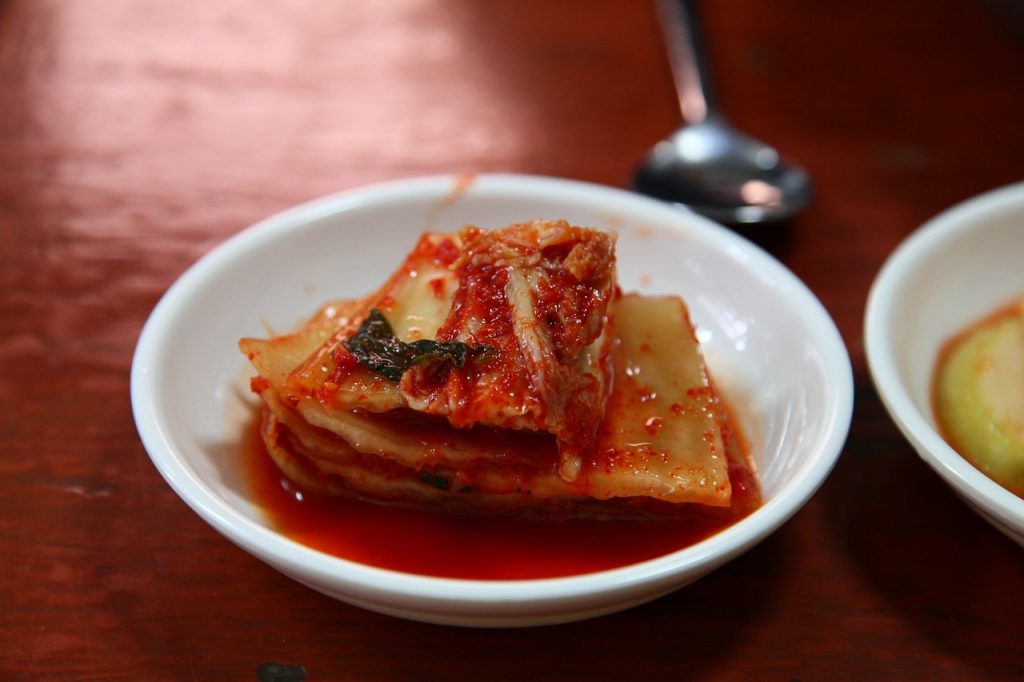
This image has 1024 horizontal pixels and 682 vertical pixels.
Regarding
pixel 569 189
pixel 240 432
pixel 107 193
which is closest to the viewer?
pixel 240 432

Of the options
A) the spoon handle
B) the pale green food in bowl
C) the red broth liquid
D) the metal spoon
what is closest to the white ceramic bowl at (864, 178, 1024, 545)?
the pale green food in bowl

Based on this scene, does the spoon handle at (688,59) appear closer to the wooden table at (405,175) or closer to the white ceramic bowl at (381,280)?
the wooden table at (405,175)

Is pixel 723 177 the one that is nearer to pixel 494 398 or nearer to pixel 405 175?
pixel 405 175

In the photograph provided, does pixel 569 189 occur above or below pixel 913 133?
above

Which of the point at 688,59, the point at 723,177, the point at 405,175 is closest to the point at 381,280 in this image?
the point at 405,175

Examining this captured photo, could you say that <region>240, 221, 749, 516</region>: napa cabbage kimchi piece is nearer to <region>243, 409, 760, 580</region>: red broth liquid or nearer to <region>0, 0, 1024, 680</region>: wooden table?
<region>243, 409, 760, 580</region>: red broth liquid

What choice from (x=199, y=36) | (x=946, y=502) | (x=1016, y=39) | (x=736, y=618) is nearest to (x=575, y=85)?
(x=199, y=36)

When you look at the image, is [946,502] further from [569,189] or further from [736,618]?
[569,189]
